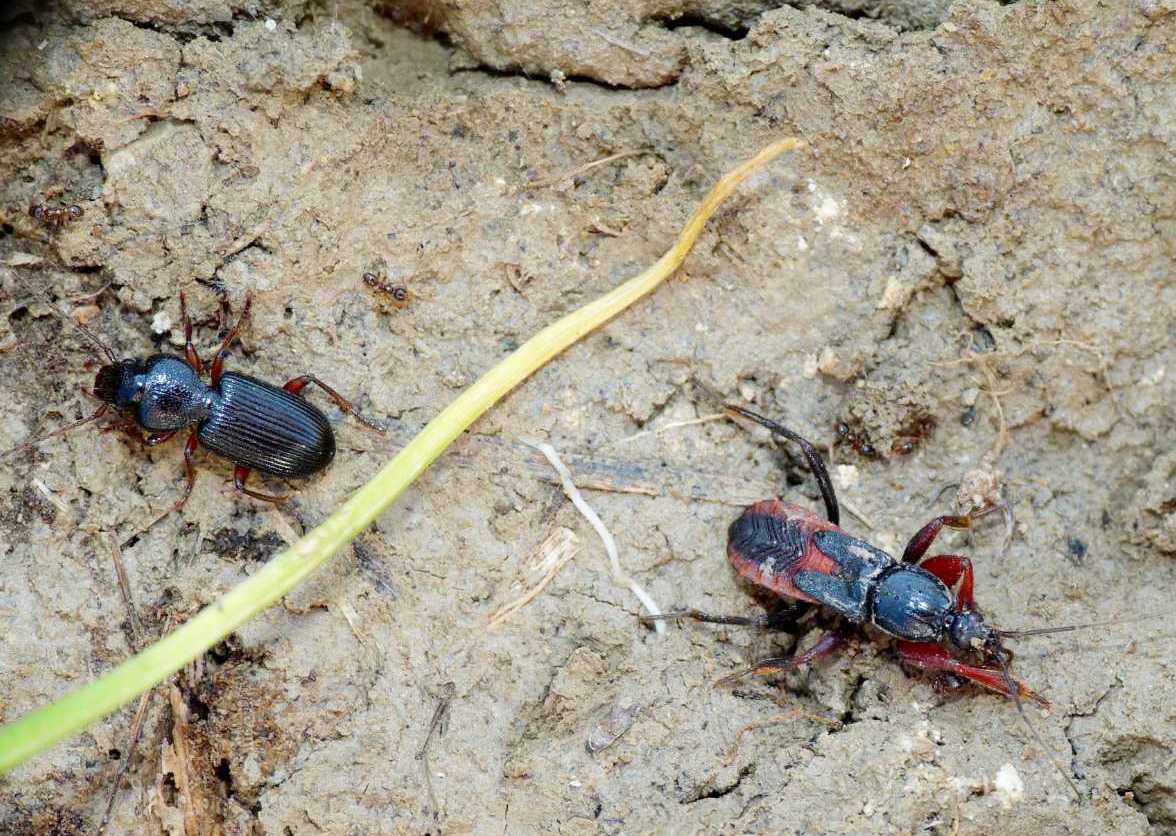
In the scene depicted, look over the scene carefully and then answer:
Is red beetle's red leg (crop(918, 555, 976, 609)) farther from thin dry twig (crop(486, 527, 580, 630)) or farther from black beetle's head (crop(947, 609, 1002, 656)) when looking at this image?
thin dry twig (crop(486, 527, 580, 630))

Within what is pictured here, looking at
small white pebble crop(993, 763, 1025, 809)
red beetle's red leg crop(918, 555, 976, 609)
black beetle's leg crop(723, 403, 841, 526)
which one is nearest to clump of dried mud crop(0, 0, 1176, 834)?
small white pebble crop(993, 763, 1025, 809)

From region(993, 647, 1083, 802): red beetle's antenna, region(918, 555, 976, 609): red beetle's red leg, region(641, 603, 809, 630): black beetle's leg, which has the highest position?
region(918, 555, 976, 609): red beetle's red leg

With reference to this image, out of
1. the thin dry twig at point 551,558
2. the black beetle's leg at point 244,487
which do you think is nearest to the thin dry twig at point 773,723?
the thin dry twig at point 551,558

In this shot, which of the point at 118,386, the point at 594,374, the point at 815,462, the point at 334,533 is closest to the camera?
the point at 334,533

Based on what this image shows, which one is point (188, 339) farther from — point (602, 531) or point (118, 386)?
point (602, 531)

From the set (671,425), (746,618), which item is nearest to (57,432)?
(671,425)

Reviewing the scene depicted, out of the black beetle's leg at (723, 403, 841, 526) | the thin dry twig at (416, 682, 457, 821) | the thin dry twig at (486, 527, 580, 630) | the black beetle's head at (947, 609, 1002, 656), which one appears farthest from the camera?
the black beetle's leg at (723, 403, 841, 526)

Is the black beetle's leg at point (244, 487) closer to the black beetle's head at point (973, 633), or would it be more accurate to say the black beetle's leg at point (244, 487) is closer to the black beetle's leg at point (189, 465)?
the black beetle's leg at point (189, 465)
